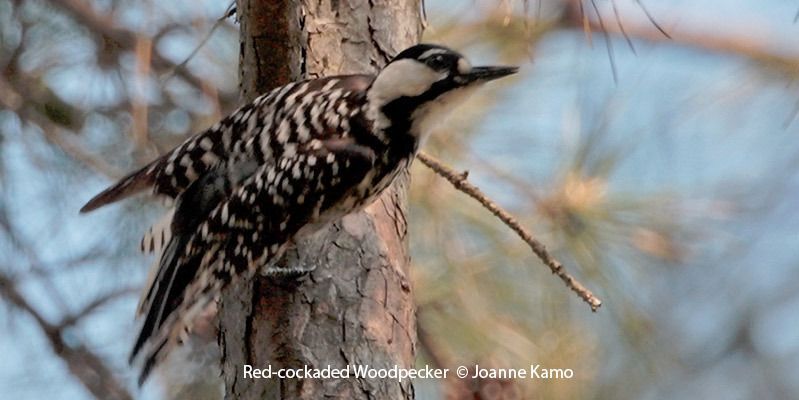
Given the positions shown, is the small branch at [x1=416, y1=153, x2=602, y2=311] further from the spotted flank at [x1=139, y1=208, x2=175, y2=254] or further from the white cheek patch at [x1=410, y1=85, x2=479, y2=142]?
the spotted flank at [x1=139, y1=208, x2=175, y2=254]

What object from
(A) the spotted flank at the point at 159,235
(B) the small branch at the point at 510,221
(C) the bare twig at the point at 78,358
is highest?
(A) the spotted flank at the point at 159,235

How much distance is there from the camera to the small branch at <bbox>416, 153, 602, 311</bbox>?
1856 millimetres

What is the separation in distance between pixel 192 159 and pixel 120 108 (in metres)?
0.67

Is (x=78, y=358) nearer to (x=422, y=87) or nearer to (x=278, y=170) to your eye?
(x=278, y=170)

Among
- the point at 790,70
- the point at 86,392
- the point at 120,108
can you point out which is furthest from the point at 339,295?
the point at 790,70

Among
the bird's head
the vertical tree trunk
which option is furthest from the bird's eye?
the vertical tree trunk

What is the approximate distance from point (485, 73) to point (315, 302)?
43 cm

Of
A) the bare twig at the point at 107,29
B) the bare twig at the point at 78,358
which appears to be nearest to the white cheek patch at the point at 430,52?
the bare twig at the point at 107,29

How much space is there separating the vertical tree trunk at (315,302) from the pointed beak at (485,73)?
258 millimetres

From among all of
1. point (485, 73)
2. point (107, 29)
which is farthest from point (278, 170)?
point (107, 29)

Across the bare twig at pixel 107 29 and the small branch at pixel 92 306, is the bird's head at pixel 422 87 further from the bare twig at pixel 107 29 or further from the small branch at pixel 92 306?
the small branch at pixel 92 306

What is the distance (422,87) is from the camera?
5.98ft

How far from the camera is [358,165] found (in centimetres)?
181

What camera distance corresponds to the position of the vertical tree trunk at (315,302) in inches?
69.2
